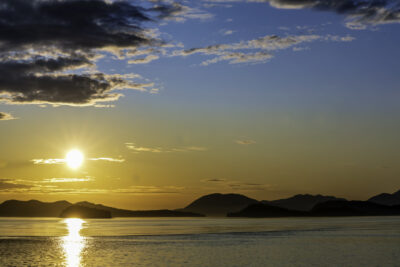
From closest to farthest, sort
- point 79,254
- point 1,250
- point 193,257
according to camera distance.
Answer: point 193,257, point 79,254, point 1,250

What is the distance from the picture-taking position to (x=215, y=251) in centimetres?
8262

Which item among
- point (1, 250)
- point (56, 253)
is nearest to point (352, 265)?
point (56, 253)

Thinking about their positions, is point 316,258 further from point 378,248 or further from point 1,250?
point 1,250

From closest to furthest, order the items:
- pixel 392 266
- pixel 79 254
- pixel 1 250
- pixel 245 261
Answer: pixel 392 266, pixel 245 261, pixel 79 254, pixel 1 250

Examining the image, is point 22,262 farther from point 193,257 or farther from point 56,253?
point 193,257

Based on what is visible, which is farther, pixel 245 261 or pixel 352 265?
pixel 245 261

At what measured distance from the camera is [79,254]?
266 feet

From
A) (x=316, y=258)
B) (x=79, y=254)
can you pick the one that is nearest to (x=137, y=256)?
(x=79, y=254)

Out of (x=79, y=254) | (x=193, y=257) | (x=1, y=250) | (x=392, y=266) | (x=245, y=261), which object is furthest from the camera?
(x=1, y=250)

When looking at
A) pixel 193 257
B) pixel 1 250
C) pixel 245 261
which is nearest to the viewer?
pixel 245 261

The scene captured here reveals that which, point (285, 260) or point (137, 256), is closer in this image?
point (285, 260)

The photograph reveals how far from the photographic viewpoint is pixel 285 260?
229 feet

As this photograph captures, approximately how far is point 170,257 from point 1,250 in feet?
110

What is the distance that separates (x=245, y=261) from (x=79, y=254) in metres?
28.8
